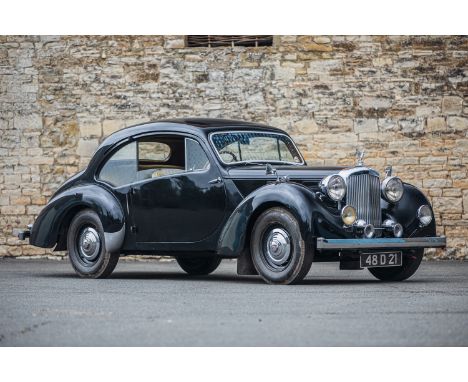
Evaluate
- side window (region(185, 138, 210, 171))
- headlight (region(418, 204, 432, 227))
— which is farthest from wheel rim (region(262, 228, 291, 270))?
headlight (region(418, 204, 432, 227))

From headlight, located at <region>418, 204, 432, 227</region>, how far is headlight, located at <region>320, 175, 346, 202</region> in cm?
103

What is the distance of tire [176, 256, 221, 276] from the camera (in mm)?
12602

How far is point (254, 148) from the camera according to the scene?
1155 cm

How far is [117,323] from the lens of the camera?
7.19 metres

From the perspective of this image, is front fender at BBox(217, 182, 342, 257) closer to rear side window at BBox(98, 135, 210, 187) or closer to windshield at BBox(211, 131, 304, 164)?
windshield at BBox(211, 131, 304, 164)

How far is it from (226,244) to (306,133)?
19.1 feet

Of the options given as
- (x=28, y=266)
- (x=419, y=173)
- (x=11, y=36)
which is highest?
(x=11, y=36)

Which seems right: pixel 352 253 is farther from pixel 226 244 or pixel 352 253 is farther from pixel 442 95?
pixel 442 95

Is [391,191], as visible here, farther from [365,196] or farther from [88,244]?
[88,244]

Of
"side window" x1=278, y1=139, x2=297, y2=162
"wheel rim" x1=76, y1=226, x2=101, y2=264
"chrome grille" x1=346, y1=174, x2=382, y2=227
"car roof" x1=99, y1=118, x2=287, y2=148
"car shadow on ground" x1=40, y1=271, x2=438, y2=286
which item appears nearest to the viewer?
"chrome grille" x1=346, y1=174, x2=382, y2=227

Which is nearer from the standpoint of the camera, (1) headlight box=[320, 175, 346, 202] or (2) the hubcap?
(1) headlight box=[320, 175, 346, 202]

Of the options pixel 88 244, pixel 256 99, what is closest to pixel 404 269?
pixel 88 244

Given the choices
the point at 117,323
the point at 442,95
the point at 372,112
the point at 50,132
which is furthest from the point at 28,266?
the point at 117,323

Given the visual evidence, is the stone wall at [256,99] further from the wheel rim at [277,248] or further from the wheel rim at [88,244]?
the wheel rim at [277,248]
